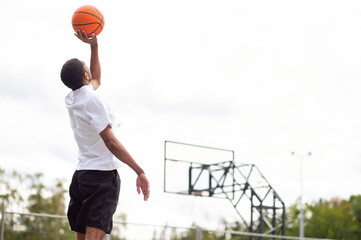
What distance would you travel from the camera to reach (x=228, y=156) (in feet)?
78.9

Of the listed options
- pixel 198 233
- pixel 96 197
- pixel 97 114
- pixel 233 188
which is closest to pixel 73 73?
pixel 97 114

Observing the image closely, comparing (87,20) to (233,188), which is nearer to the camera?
(87,20)

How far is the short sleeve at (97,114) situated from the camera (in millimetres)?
4289

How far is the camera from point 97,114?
4.33 meters

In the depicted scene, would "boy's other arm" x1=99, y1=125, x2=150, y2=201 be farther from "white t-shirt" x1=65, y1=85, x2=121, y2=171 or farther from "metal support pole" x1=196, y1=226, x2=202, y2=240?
"metal support pole" x1=196, y1=226, x2=202, y2=240

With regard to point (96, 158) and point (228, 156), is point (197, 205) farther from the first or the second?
point (96, 158)

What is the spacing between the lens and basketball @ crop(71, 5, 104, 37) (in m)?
5.43

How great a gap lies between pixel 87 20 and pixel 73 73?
43.1 inches

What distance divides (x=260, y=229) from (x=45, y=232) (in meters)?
11.6

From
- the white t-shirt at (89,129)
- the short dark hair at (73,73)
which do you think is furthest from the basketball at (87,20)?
the white t-shirt at (89,129)

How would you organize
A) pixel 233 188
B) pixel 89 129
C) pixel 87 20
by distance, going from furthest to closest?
pixel 233 188 < pixel 87 20 < pixel 89 129

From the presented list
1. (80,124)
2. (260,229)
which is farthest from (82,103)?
(260,229)

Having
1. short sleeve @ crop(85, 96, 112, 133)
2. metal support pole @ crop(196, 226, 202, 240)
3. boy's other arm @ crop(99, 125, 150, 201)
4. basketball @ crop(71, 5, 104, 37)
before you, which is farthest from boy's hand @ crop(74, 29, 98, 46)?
metal support pole @ crop(196, 226, 202, 240)

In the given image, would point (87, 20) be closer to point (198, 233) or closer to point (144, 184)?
point (144, 184)
